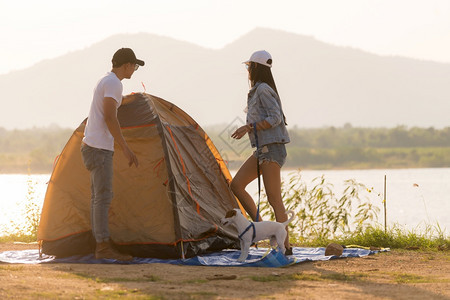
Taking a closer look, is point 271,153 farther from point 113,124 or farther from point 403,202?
point 403,202

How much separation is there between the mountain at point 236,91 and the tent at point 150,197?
140 meters

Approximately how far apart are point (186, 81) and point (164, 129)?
168 meters

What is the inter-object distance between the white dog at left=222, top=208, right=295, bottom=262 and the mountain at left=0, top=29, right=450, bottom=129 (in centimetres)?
14116

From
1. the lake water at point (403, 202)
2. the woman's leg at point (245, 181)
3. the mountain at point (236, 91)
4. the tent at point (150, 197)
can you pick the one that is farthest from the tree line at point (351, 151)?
the mountain at point (236, 91)

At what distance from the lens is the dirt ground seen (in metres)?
5.03

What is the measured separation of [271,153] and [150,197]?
4.58 feet

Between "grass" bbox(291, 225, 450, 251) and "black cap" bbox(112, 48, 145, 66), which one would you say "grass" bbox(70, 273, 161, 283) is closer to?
"black cap" bbox(112, 48, 145, 66)

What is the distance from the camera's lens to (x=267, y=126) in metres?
6.75

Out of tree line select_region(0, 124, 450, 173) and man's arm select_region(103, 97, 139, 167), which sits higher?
tree line select_region(0, 124, 450, 173)

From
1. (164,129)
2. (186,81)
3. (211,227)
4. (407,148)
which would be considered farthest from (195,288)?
(186,81)

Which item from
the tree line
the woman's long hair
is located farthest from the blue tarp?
the tree line

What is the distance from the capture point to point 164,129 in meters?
7.33

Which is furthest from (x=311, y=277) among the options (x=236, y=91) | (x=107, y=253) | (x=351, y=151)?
(x=236, y=91)

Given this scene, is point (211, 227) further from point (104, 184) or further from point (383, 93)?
point (383, 93)
